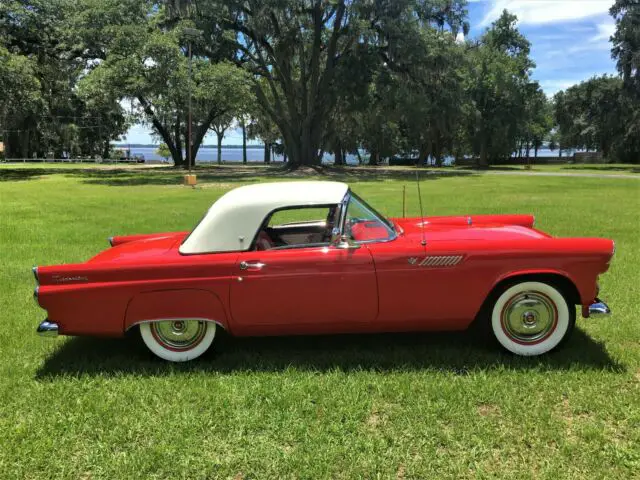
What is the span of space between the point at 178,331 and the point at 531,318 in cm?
254

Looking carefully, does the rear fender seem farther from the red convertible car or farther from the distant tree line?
the distant tree line

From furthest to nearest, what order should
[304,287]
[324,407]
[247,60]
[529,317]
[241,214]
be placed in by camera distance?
1. [247,60]
2. [241,214]
3. [529,317]
4. [304,287]
5. [324,407]

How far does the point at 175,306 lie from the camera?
11.9 feet

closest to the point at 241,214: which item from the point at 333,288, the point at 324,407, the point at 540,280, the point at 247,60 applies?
the point at 333,288

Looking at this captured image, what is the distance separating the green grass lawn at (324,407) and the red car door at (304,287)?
5.0 inches

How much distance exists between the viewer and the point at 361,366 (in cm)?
372

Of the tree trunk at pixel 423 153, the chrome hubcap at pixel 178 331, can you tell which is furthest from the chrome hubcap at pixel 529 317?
the tree trunk at pixel 423 153

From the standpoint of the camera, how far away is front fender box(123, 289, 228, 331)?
3.60 m

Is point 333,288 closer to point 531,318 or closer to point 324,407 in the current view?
point 324,407

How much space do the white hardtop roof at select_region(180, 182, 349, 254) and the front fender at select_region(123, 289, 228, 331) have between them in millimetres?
334

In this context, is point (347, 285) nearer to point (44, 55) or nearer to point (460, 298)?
point (460, 298)

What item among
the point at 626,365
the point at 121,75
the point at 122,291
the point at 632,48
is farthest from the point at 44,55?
the point at 632,48

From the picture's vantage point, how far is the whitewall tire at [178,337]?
377cm

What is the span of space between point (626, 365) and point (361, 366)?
186 cm
